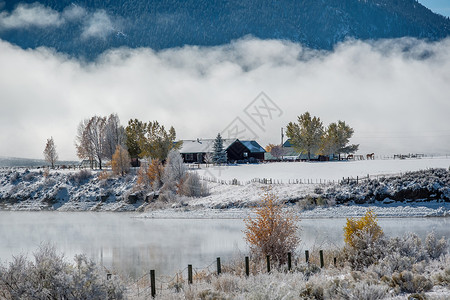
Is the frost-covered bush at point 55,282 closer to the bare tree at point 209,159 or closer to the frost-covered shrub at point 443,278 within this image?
the frost-covered shrub at point 443,278

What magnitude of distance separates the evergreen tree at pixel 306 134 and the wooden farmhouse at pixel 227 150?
34.2 ft

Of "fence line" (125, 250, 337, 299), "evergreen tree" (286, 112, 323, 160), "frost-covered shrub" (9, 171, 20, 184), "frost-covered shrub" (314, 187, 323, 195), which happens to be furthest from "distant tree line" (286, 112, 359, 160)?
"fence line" (125, 250, 337, 299)

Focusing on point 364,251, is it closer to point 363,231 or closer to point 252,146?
point 363,231

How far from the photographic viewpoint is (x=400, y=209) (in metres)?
44.2

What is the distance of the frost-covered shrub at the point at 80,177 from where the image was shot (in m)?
75.5

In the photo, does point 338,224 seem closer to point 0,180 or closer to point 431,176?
point 431,176

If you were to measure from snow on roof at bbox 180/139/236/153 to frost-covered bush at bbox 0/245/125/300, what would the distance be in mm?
82526

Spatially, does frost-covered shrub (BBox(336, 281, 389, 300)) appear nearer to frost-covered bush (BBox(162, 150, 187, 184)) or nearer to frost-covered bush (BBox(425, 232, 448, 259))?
frost-covered bush (BBox(425, 232, 448, 259))

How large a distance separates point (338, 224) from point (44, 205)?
164 ft

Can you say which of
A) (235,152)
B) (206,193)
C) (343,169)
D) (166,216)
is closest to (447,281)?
(166,216)

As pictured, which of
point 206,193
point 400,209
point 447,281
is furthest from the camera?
point 206,193

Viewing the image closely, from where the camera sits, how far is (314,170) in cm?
6900

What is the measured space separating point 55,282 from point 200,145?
87774 millimetres

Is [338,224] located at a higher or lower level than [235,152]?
lower
